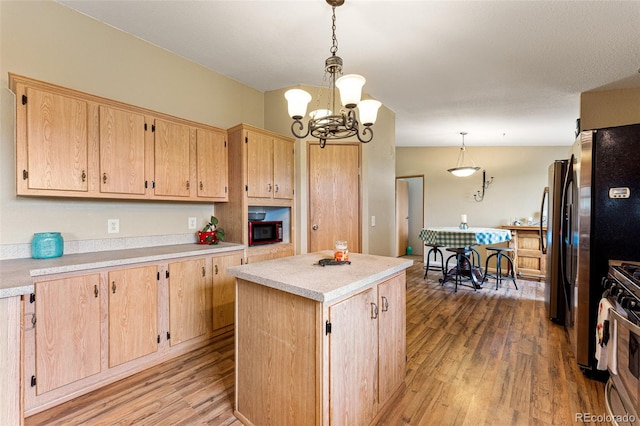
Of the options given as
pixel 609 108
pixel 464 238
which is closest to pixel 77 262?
pixel 464 238

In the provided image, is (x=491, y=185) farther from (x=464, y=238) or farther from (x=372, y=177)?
(x=372, y=177)

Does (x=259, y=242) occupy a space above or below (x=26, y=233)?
below

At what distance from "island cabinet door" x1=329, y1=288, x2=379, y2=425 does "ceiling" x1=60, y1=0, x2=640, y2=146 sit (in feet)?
6.67

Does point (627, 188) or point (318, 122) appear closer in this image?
point (318, 122)

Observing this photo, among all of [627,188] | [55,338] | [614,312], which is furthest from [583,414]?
[55,338]

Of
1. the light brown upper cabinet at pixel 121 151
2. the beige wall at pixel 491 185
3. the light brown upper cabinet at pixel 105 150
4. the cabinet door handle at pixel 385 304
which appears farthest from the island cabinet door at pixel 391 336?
the beige wall at pixel 491 185

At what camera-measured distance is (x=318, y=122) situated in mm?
1892

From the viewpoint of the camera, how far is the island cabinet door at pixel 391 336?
172 centimetres

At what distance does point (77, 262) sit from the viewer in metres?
1.91

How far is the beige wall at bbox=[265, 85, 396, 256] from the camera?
3502 mm

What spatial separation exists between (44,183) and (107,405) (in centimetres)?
151

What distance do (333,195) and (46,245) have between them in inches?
104

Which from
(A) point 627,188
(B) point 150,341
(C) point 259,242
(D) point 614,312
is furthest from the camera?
(C) point 259,242

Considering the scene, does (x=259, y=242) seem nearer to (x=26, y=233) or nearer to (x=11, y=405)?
(x=26, y=233)
